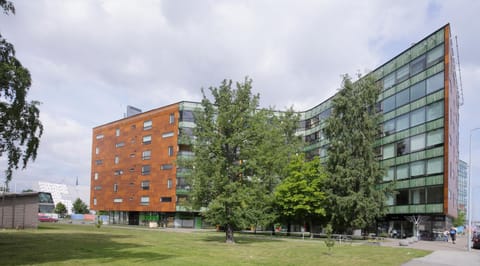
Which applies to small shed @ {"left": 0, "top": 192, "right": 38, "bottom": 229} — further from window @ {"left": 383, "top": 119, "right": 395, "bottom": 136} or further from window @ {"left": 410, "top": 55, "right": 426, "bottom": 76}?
window @ {"left": 410, "top": 55, "right": 426, "bottom": 76}

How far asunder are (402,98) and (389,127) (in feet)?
14.1

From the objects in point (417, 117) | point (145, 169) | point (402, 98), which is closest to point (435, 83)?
point (417, 117)

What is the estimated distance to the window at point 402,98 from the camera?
2147 inches

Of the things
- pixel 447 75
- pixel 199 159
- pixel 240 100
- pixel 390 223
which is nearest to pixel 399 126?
pixel 447 75

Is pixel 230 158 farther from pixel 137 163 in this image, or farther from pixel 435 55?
pixel 137 163

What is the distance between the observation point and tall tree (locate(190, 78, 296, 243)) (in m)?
36.2

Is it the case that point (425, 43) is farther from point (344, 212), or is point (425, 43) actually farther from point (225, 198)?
point (225, 198)

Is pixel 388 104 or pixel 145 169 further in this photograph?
pixel 145 169

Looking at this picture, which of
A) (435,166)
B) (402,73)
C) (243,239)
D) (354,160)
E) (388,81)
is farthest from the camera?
(388,81)

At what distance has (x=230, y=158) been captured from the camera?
38.0 m

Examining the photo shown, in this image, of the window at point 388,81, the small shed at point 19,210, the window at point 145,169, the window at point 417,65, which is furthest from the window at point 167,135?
the window at point 417,65

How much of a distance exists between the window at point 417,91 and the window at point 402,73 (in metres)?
2.30

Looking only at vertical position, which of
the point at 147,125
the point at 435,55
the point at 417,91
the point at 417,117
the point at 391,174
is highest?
the point at 435,55

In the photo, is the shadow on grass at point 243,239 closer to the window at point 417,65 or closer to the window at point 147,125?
the window at point 417,65
